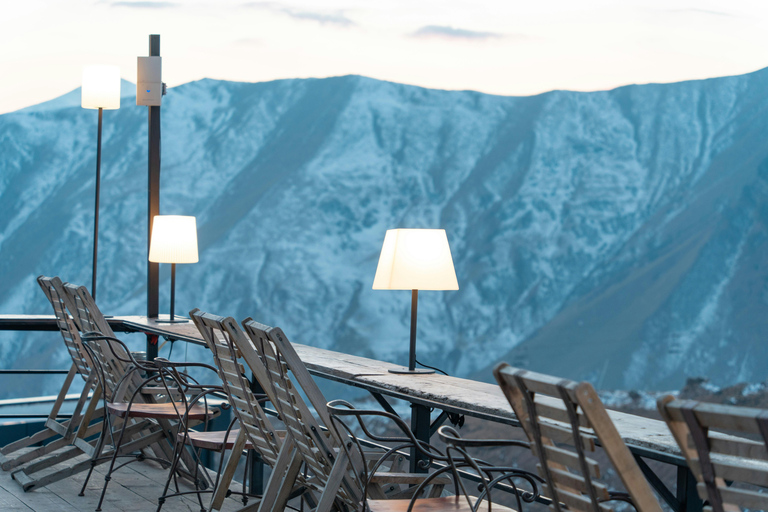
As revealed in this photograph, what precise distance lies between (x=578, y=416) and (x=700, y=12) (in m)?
56.7

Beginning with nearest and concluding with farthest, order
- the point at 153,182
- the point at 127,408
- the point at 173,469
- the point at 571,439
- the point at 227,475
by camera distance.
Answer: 1. the point at 571,439
2. the point at 227,475
3. the point at 173,469
4. the point at 127,408
5. the point at 153,182

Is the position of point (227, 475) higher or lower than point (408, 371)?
lower

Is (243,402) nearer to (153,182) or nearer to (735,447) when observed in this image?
(735,447)

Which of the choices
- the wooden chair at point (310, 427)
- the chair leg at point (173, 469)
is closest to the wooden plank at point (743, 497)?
the wooden chair at point (310, 427)

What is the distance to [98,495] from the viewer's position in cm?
344

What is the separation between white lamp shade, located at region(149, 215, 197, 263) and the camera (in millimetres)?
4961

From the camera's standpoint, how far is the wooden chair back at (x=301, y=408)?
2.05m

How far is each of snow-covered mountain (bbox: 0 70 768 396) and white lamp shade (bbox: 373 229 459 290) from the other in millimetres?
53546

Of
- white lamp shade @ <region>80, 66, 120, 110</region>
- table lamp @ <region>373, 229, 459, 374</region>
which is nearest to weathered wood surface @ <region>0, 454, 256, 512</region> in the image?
table lamp @ <region>373, 229, 459, 374</region>

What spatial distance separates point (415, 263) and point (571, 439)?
190 cm

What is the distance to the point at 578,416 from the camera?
129 centimetres

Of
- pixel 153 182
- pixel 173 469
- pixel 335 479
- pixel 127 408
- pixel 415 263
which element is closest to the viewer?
pixel 335 479

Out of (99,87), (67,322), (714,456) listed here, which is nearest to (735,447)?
(714,456)

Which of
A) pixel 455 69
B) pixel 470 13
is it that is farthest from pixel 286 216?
pixel 470 13
